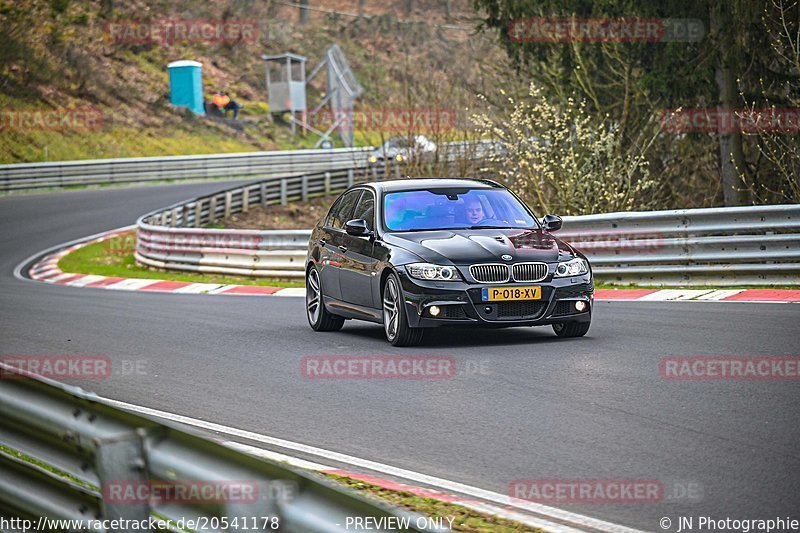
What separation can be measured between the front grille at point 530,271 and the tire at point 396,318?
3.47 feet

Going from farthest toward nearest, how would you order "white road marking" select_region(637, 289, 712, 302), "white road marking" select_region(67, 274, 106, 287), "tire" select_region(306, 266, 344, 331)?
"white road marking" select_region(67, 274, 106, 287)
"white road marking" select_region(637, 289, 712, 302)
"tire" select_region(306, 266, 344, 331)

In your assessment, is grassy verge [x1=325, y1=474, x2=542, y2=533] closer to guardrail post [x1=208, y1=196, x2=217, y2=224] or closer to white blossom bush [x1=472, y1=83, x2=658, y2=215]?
white blossom bush [x1=472, y1=83, x2=658, y2=215]

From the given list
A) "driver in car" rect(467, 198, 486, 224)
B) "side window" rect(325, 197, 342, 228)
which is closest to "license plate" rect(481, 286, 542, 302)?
"driver in car" rect(467, 198, 486, 224)

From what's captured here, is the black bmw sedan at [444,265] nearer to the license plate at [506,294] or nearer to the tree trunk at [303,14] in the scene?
the license plate at [506,294]

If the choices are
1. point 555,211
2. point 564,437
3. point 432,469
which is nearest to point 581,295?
point 564,437

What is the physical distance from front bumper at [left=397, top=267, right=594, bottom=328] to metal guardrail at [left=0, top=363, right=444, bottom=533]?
6809mm

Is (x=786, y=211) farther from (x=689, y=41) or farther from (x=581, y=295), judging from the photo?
(x=689, y=41)

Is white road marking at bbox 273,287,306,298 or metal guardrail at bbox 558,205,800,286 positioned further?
white road marking at bbox 273,287,306,298

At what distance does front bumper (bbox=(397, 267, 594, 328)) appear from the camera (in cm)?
1114

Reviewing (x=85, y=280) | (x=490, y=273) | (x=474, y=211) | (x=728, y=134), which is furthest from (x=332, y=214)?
(x=728, y=134)

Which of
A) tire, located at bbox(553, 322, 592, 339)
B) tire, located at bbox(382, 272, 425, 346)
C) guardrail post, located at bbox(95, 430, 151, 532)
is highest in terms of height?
guardrail post, located at bbox(95, 430, 151, 532)

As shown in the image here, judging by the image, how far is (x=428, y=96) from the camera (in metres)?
26.8

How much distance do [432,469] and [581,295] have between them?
5094 mm

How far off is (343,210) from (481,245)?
2685 mm
